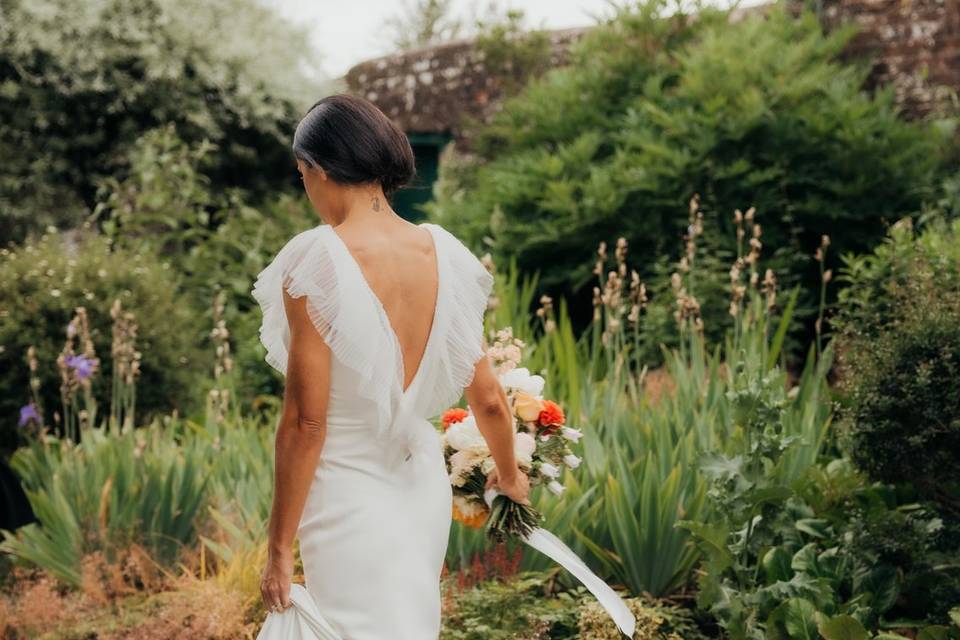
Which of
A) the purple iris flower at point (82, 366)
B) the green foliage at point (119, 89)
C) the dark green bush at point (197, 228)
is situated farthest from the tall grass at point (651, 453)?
the green foliage at point (119, 89)

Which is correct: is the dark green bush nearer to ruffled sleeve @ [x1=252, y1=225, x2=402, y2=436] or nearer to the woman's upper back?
the woman's upper back

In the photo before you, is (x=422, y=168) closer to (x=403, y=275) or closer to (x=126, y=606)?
(x=126, y=606)

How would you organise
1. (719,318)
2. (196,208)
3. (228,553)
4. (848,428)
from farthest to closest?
1. (196,208)
2. (719,318)
3. (228,553)
4. (848,428)

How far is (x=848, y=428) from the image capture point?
4141 mm

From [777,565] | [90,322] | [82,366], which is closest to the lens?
[777,565]

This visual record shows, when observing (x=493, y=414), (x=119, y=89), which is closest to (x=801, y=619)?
(x=493, y=414)

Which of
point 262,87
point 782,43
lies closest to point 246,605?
point 782,43

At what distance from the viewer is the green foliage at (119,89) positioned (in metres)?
10.5

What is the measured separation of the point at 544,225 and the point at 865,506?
3685mm

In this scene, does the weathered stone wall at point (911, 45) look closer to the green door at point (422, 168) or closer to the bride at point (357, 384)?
the green door at point (422, 168)

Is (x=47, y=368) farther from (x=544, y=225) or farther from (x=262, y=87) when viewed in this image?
(x=262, y=87)

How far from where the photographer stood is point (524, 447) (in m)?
3.30

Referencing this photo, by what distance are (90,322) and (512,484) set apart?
4734 mm

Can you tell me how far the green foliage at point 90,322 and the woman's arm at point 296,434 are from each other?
458 centimetres
